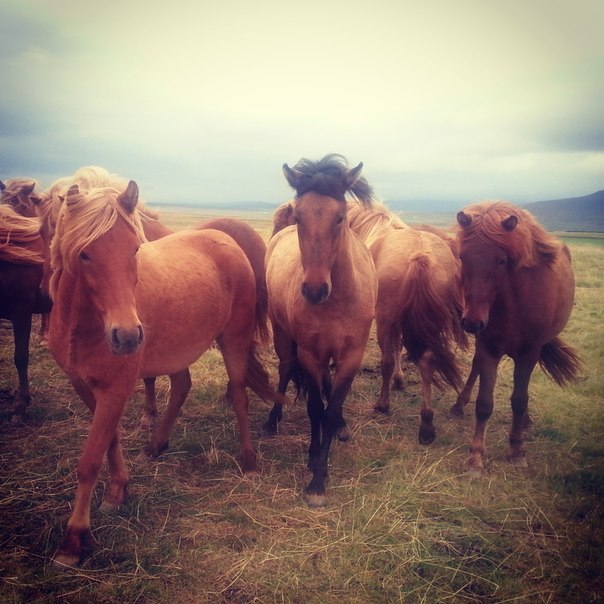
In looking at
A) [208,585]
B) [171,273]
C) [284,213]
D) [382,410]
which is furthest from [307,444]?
[284,213]

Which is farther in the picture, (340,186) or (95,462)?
(340,186)

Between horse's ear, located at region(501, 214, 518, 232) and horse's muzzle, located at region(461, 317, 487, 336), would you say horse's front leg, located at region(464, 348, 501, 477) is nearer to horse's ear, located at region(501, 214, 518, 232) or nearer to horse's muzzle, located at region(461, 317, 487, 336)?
horse's muzzle, located at region(461, 317, 487, 336)

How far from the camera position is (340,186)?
3689 millimetres

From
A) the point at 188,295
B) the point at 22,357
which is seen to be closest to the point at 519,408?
the point at 188,295

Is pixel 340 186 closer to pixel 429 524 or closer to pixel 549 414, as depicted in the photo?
pixel 429 524

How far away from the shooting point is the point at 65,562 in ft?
9.49

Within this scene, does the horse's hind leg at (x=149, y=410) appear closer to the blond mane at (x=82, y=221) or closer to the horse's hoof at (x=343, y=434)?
the horse's hoof at (x=343, y=434)

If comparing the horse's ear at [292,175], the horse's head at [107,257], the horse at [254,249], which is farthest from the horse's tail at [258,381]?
the horse's head at [107,257]

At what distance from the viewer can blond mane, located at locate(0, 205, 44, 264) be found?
493 centimetres

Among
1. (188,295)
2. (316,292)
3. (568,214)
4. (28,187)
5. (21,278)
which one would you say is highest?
(568,214)

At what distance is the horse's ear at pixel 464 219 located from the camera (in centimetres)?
393

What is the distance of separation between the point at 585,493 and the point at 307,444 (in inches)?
99.0

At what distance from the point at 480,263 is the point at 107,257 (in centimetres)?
297

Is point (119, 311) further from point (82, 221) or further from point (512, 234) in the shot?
point (512, 234)
